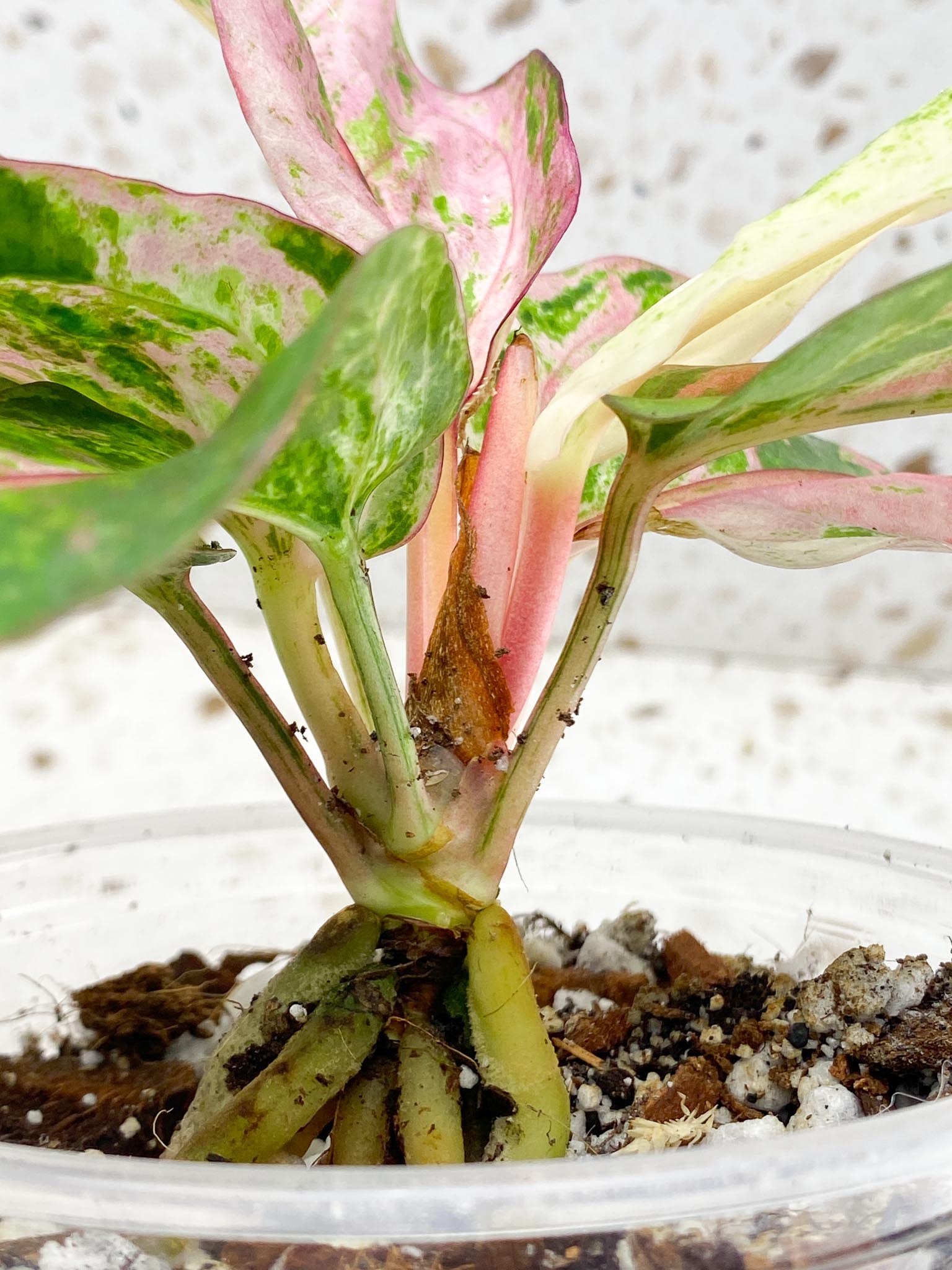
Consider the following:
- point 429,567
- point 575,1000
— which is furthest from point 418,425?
point 575,1000

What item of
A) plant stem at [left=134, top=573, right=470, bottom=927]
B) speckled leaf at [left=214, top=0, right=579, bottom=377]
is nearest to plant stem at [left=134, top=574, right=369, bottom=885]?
plant stem at [left=134, top=573, right=470, bottom=927]

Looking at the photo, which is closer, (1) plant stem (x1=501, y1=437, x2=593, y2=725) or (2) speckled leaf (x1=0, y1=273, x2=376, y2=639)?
(2) speckled leaf (x1=0, y1=273, x2=376, y2=639)

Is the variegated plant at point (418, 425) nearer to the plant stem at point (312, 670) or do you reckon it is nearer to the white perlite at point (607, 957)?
the plant stem at point (312, 670)

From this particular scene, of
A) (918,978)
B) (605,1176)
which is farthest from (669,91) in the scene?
(605,1176)

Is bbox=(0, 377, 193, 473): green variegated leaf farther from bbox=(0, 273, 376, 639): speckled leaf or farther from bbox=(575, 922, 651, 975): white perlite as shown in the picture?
bbox=(575, 922, 651, 975): white perlite

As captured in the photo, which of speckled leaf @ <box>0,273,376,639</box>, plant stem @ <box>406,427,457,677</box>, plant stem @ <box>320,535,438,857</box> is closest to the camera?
speckled leaf @ <box>0,273,376,639</box>

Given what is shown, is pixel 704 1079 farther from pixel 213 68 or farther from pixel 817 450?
pixel 213 68

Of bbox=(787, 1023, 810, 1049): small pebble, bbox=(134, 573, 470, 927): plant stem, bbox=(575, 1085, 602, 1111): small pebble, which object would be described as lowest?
bbox=(575, 1085, 602, 1111): small pebble

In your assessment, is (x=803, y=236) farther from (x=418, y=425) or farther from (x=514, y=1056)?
(x=514, y=1056)
